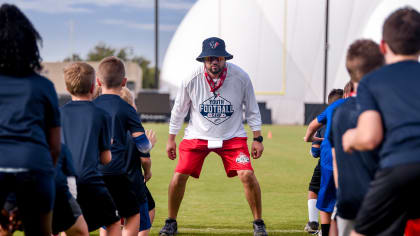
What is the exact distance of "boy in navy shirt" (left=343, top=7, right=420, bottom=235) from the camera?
2.96 metres

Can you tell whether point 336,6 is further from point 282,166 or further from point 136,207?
point 136,207

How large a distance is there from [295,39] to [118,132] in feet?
145

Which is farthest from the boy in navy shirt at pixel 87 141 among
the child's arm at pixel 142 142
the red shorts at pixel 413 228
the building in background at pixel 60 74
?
the building in background at pixel 60 74

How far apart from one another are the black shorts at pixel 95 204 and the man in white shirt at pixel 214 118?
2.28 m

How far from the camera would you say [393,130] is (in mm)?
2996

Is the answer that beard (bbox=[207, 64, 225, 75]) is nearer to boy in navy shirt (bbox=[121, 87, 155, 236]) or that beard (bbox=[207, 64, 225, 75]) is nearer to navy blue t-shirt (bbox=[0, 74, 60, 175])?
boy in navy shirt (bbox=[121, 87, 155, 236])

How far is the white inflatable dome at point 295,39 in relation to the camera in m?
46.7

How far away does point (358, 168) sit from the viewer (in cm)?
332

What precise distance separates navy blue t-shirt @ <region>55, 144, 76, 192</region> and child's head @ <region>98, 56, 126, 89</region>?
990mm

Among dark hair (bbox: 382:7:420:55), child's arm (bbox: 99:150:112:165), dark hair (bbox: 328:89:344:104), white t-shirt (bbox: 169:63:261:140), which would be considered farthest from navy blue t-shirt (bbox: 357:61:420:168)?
white t-shirt (bbox: 169:63:261:140)

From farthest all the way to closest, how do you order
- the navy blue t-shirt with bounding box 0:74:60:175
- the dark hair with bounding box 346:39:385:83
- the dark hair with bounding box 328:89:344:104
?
the dark hair with bounding box 328:89:344:104 < the dark hair with bounding box 346:39:385:83 < the navy blue t-shirt with bounding box 0:74:60:175

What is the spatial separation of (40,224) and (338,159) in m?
1.73

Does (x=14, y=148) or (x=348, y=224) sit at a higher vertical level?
(x=14, y=148)

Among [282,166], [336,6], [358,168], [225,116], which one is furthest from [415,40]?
[336,6]
